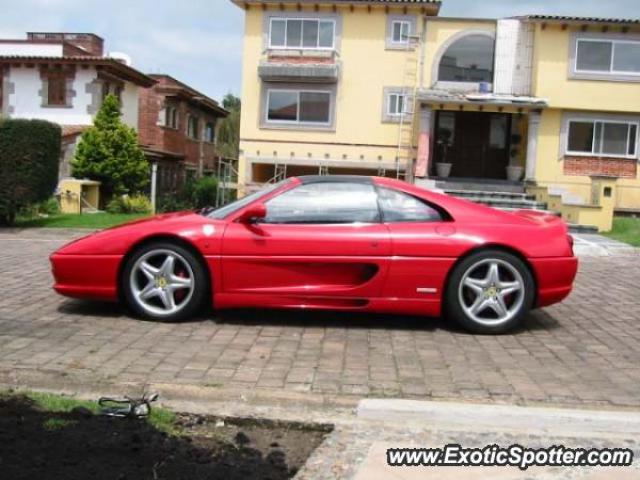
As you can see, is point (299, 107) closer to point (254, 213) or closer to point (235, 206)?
point (235, 206)

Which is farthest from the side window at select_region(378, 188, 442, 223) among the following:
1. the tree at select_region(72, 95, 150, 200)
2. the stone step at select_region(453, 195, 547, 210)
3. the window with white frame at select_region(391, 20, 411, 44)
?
the window with white frame at select_region(391, 20, 411, 44)

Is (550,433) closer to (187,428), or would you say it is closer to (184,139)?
(187,428)

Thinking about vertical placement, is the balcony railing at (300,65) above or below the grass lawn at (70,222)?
above

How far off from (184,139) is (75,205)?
17848 mm

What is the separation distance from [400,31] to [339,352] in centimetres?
2112

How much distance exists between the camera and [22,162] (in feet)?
46.2

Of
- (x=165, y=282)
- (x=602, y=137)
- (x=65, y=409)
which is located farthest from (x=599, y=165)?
(x=65, y=409)

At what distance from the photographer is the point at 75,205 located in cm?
1998

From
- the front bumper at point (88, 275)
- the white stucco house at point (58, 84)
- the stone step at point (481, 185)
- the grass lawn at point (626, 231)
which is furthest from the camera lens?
the white stucco house at point (58, 84)

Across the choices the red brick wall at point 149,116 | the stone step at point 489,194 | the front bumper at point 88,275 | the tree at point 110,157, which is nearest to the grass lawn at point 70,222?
the tree at point 110,157

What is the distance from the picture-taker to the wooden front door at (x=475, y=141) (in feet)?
83.0

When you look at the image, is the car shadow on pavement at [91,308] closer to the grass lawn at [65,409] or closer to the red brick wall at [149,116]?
the grass lawn at [65,409]

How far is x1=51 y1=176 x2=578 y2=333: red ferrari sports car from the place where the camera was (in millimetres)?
5719

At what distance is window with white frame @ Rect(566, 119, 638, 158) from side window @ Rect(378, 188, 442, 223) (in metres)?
19.8
